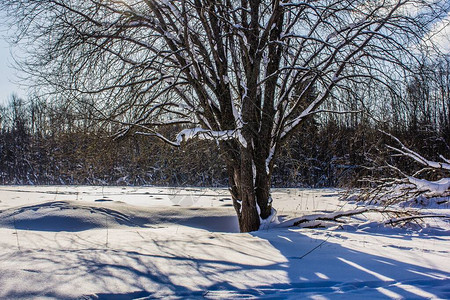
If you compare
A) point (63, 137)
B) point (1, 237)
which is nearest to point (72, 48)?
point (63, 137)

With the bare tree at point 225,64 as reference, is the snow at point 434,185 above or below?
below

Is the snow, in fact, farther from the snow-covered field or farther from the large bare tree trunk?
the large bare tree trunk

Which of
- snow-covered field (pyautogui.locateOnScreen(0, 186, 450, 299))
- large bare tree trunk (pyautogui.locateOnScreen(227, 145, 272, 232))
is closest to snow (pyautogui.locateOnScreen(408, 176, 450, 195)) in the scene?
snow-covered field (pyautogui.locateOnScreen(0, 186, 450, 299))

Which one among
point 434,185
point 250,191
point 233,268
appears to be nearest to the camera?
point 233,268

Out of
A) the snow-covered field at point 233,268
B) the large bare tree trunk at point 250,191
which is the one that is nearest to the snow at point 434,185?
the snow-covered field at point 233,268

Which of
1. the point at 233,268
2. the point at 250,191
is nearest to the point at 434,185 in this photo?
the point at 250,191

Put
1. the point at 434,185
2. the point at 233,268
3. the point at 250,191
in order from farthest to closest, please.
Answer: the point at 250,191 → the point at 434,185 → the point at 233,268

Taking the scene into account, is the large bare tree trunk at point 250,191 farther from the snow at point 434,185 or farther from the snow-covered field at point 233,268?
the snow at point 434,185

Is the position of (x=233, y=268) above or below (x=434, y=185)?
below

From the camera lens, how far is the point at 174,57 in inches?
294

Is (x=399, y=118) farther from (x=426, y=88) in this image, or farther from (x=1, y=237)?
(x=1, y=237)

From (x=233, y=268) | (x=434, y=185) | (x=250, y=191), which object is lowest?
(x=233, y=268)

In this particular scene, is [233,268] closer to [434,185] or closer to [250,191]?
[250,191]

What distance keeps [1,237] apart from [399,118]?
6.67 m
